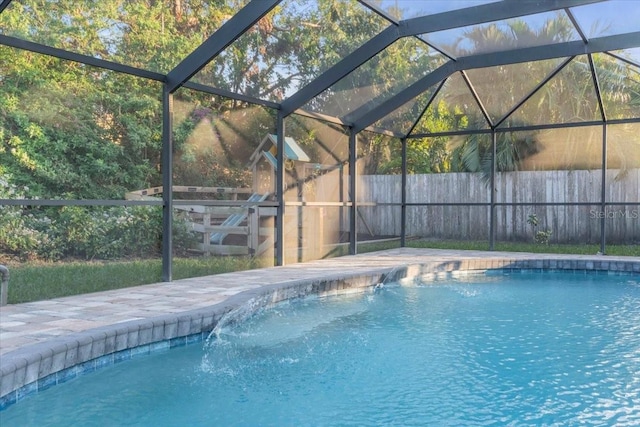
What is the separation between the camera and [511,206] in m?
12.3

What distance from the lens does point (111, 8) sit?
27.2 feet

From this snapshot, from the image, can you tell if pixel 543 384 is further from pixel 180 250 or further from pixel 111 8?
pixel 111 8

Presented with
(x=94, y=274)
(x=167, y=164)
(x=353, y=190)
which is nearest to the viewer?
(x=167, y=164)

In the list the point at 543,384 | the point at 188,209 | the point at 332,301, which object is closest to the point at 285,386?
the point at 543,384

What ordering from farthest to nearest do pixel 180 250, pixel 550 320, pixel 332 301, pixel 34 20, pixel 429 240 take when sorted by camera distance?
pixel 429 240 → pixel 180 250 → pixel 34 20 → pixel 332 301 → pixel 550 320

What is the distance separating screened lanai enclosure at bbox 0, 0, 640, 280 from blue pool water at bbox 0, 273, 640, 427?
2.56 metres

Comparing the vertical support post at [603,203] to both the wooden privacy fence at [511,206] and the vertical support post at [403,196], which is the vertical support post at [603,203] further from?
the vertical support post at [403,196]

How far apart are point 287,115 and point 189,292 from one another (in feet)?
12.5

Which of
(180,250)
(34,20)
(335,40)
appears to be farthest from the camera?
(180,250)

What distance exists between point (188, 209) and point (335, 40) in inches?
143

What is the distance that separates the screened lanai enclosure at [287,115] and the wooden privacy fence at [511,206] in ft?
0.15

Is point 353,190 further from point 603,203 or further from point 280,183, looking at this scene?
point 603,203

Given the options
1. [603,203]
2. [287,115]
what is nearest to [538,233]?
[603,203]

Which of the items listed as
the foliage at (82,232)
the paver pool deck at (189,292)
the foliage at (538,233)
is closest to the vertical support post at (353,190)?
the paver pool deck at (189,292)
